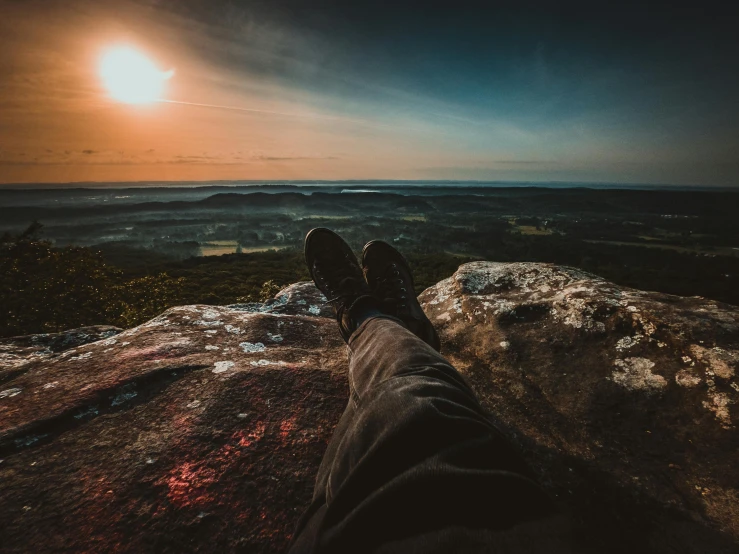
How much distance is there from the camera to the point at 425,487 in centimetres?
112

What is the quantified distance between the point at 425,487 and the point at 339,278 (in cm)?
317

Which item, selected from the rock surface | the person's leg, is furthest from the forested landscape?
the person's leg

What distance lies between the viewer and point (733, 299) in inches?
797

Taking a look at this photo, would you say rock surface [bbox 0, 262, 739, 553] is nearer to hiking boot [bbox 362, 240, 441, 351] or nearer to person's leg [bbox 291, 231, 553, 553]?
person's leg [bbox 291, 231, 553, 553]

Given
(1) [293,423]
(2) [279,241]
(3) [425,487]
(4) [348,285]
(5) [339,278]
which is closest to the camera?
(3) [425,487]

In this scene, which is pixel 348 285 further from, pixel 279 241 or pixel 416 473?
pixel 279 241

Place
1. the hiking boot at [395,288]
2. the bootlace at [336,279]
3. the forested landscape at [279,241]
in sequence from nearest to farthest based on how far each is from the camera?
1. the hiking boot at [395,288]
2. the bootlace at [336,279]
3. the forested landscape at [279,241]

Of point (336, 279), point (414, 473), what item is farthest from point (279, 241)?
point (414, 473)

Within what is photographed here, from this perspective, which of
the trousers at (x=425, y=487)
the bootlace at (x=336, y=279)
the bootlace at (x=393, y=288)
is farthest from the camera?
the bootlace at (x=336, y=279)

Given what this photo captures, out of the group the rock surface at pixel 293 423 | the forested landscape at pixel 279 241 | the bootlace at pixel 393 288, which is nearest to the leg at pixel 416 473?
the rock surface at pixel 293 423

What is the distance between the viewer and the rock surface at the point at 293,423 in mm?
1492

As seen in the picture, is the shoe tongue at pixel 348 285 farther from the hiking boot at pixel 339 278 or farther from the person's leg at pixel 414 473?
the person's leg at pixel 414 473

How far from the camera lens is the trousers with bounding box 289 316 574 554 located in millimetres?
1053

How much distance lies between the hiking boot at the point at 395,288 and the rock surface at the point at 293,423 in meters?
0.56
